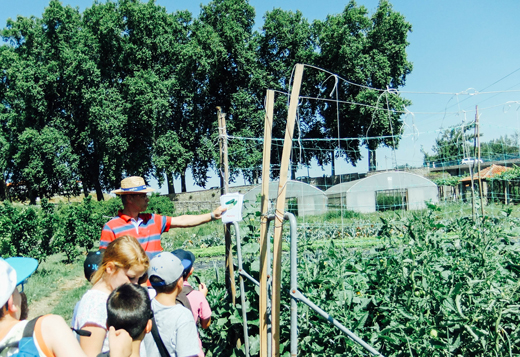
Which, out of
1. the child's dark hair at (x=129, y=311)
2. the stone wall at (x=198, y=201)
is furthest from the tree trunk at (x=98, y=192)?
the child's dark hair at (x=129, y=311)

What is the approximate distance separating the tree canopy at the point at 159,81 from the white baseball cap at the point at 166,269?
2229cm

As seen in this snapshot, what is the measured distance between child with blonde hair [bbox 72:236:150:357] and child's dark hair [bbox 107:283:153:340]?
0.20 m

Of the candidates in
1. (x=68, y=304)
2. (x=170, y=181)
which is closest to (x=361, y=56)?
(x=170, y=181)

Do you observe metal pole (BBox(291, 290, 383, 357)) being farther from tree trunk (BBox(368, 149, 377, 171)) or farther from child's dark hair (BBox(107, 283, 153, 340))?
tree trunk (BBox(368, 149, 377, 171))

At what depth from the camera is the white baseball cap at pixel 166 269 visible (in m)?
2.23

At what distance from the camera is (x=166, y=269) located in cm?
223

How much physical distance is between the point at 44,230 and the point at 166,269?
29.8 ft

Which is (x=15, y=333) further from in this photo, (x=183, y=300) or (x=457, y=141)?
(x=457, y=141)

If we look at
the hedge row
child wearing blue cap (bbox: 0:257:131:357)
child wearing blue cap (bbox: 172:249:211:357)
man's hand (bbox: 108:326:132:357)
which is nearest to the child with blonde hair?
man's hand (bbox: 108:326:132:357)

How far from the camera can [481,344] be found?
2.00 meters

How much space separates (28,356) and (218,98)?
105ft

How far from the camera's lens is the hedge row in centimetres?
914

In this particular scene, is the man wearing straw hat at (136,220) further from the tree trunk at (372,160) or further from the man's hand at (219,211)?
the tree trunk at (372,160)

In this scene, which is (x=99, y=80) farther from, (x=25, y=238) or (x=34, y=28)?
(x=25, y=238)
